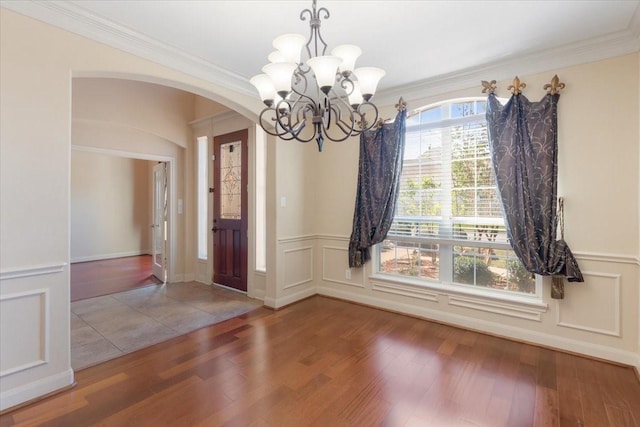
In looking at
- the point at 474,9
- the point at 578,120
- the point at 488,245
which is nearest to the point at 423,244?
the point at 488,245

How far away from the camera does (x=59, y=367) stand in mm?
2189

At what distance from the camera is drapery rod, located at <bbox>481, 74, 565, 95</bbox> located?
2.74 m

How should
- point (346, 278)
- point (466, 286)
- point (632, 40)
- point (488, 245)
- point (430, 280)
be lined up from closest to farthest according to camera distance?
point (632, 40) < point (488, 245) < point (466, 286) < point (430, 280) < point (346, 278)

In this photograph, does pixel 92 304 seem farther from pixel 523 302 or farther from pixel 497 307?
pixel 523 302

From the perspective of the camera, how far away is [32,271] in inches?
80.9

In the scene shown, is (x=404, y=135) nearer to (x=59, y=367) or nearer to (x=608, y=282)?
(x=608, y=282)

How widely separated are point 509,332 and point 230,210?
12.8 feet

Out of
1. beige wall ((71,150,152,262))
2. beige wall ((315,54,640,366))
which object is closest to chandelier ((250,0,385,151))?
beige wall ((315,54,640,366))

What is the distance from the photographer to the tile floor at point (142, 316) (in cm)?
284

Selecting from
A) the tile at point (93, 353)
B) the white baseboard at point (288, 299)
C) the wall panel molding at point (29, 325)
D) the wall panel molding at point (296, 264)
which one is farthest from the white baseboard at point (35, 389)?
the wall panel molding at point (296, 264)

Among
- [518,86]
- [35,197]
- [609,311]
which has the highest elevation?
[518,86]

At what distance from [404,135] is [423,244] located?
51.8 inches

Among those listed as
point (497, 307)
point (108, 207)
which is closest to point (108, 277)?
point (108, 207)

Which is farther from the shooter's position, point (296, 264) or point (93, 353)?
point (296, 264)
